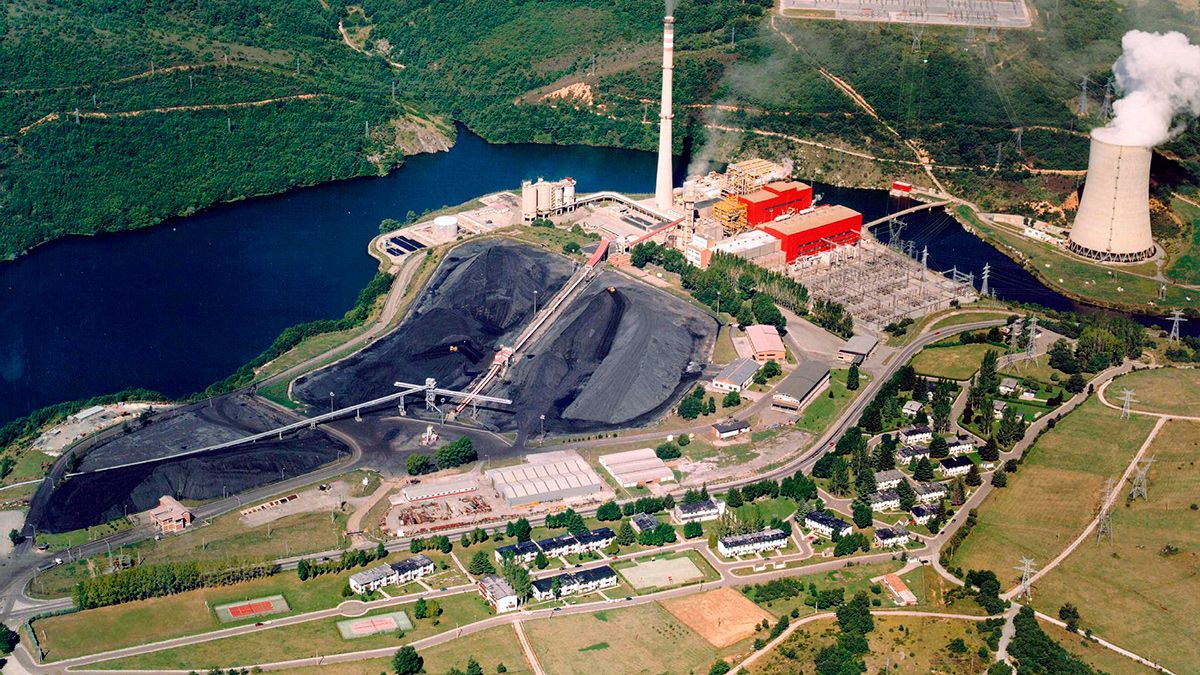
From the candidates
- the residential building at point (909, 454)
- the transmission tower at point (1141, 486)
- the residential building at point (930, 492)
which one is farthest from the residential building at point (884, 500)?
the transmission tower at point (1141, 486)

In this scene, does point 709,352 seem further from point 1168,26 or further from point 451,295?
point 1168,26

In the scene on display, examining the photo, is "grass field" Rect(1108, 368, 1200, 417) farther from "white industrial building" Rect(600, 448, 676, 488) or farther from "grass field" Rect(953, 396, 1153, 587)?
"white industrial building" Rect(600, 448, 676, 488)

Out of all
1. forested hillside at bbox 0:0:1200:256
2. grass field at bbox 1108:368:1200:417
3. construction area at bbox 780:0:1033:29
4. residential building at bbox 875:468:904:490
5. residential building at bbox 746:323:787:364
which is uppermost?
construction area at bbox 780:0:1033:29

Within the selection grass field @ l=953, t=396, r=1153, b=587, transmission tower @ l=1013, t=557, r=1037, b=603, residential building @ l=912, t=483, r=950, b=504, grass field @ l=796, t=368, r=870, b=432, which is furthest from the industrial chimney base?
transmission tower @ l=1013, t=557, r=1037, b=603

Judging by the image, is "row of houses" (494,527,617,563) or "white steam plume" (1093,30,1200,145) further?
"white steam plume" (1093,30,1200,145)

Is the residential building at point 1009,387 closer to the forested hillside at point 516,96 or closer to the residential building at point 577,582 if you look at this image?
the residential building at point 577,582

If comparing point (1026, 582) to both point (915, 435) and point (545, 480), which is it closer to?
point (915, 435)

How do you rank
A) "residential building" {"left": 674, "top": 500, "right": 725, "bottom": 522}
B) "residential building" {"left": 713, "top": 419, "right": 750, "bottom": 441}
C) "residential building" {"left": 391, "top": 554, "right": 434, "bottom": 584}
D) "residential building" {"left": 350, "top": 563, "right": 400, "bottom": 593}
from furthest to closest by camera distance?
1. "residential building" {"left": 713, "top": 419, "right": 750, "bottom": 441}
2. "residential building" {"left": 674, "top": 500, "right": 725, "bottom": 522}
3. "residential building" {"left": 391, "top": 554, "right": 434, "bottom": 584}
4. "residential building" {"left": 350, "top": 563, "right": 400, "bottom": 593}
